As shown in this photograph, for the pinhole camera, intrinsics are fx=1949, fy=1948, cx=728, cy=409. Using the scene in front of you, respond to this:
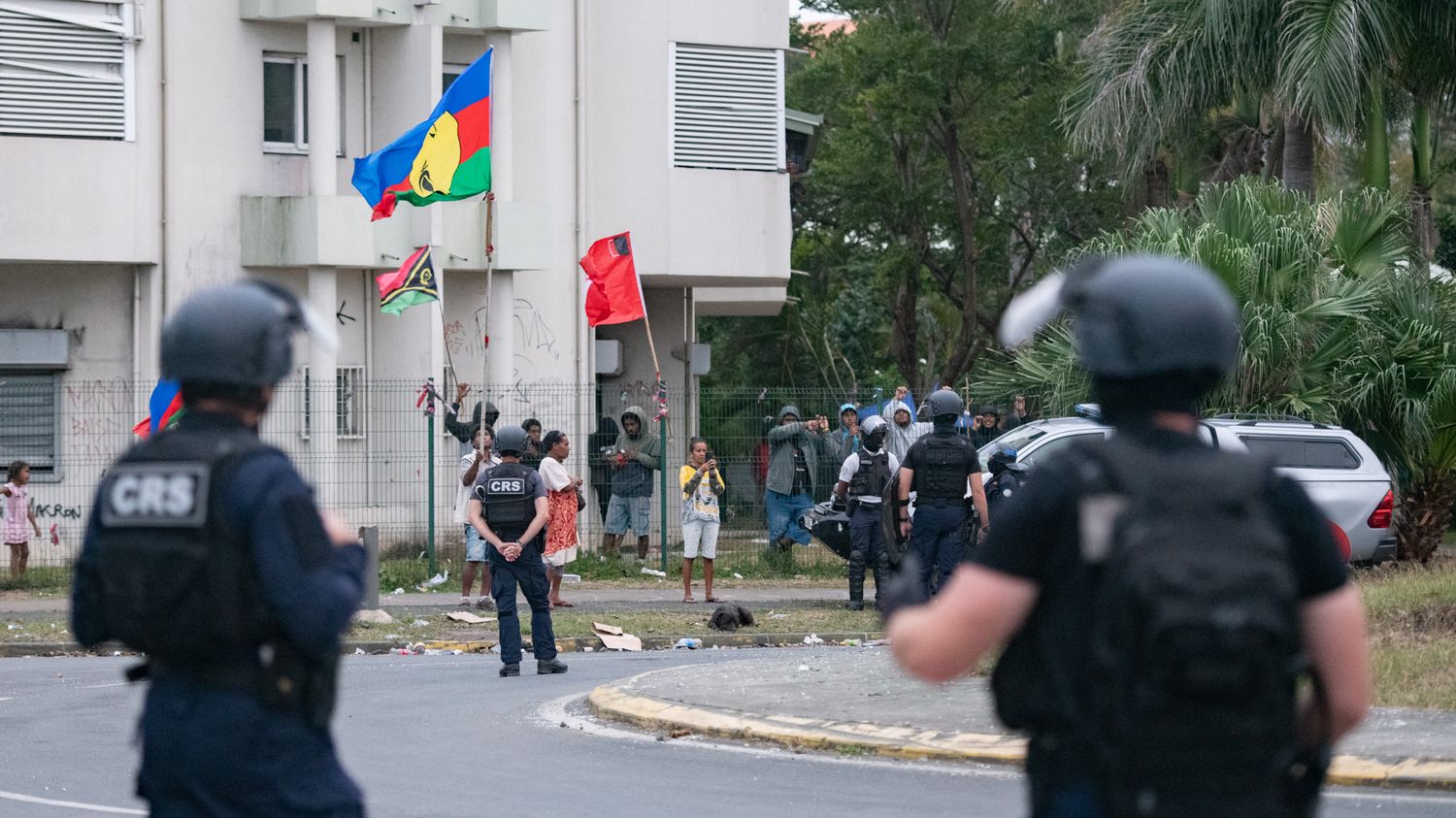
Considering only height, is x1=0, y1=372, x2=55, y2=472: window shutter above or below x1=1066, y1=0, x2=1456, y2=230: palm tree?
below

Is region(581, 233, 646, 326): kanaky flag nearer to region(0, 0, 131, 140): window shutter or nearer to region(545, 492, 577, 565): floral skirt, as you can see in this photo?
region(545, 492, 577, 565): floral skirt

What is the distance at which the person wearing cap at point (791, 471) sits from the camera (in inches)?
848

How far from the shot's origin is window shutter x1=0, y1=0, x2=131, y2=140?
22188mm

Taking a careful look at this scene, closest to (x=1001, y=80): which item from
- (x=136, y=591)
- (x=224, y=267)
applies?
(x=224, y=267)

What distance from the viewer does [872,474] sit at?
59.4 feet

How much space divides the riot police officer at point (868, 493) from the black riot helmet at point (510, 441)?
499 cm

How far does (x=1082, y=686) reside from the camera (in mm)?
3439

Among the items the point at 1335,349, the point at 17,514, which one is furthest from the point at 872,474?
the point at 17,514

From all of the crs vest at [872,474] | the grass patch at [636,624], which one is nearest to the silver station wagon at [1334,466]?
the crs vest at [872,474]

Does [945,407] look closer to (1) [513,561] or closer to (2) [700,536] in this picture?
(1) [513,561]

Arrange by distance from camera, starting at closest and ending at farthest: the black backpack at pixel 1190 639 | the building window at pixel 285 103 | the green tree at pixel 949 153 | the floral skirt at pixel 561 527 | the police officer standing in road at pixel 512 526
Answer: the black backpack at pixel 1190 639
the police officer standing in road at pixel 512 526
the floral skirt at pixel 561 527
the building window at pixel 285 103
the green tree at pixel 949 153

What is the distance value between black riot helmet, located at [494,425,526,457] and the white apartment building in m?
7.72

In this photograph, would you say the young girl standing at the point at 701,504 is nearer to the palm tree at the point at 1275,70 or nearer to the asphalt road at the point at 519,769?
the asphalt road at the point at 519,769

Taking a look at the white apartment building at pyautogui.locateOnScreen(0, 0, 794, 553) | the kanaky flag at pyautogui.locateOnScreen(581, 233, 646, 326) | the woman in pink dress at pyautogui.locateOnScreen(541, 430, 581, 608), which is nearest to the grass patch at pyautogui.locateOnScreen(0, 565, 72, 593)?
the white apartment building at pyautogui.locateOnScreen(0, 0, 794, 553)
